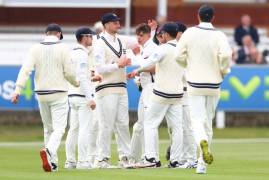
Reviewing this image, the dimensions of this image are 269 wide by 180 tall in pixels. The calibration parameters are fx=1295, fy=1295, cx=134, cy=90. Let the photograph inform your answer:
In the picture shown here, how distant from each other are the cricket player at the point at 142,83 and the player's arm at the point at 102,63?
0.48 metres

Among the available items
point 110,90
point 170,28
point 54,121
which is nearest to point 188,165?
point 110,90

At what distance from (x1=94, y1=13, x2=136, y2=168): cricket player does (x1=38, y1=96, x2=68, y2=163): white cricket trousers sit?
106 cm

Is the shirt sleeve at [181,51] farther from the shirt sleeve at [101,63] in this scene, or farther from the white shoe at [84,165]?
the white shoe at [84,165]

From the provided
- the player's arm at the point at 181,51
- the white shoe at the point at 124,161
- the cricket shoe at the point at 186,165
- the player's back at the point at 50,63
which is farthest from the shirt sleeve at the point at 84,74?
the player's arm at the point at 181,51

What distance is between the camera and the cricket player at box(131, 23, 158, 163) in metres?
22.0

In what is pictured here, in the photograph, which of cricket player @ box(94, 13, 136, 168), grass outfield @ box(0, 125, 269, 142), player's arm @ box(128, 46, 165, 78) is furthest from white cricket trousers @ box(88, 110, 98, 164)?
grass outfield @ box(0, 125, 269, 142)

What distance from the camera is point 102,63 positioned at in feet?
70.6

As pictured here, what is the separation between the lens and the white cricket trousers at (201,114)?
1961 cm

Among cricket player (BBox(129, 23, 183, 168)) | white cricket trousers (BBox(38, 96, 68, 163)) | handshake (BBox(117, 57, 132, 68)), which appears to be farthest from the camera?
handshake (BBox(117, 57, 132, 68))

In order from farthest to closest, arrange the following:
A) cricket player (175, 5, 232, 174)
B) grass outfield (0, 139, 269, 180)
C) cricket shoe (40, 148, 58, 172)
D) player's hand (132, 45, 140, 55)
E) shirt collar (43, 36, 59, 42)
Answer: player's hand (132, 45, 140, 55) < shirt collar (43, 36, 59, 42) < cricket shoe (40, 148, 58, 172) < cricket player (175, 5, 232, 174) < grass outfield (0, 139, 269, 180)

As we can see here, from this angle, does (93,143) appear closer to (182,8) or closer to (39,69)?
(39,69)

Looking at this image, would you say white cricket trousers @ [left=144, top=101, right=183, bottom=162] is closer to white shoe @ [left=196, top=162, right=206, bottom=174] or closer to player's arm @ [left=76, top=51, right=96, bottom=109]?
player's arm @ [left=76, top=51, right=96, bottom=109]

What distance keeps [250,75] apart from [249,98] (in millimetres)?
615

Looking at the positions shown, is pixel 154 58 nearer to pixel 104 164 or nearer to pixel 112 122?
pixel 112 122
